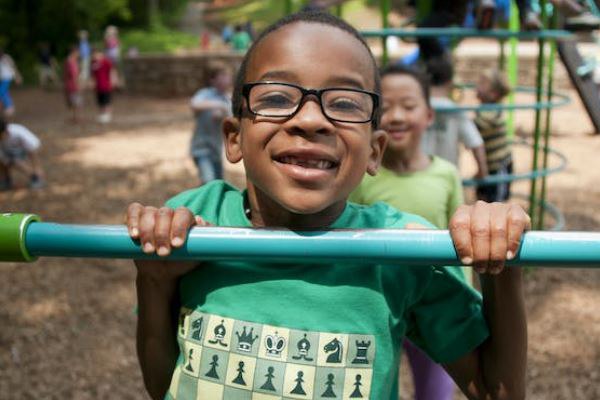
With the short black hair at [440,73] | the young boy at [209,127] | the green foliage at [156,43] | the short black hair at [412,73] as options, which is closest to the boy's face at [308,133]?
the short black hair at [412,73]

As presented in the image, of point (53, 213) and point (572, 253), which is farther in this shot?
point (53, 213)

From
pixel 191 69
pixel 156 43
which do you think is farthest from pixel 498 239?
pixel 156 43

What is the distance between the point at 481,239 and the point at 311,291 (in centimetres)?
30

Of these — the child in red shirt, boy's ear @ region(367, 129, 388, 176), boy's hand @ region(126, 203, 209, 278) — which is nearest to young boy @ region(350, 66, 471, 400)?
boy's ear @ region(367, 129, 388, 176)

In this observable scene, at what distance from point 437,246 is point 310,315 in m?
0.25

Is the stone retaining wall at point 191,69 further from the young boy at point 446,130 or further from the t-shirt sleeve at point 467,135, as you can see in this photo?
the t-shirt sleeve at point 467,135

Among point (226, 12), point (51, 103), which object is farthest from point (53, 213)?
point (226, 12)

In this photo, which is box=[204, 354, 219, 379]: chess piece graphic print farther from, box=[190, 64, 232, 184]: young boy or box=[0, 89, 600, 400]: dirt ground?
box=[190, 64, 232, 184]: young boy

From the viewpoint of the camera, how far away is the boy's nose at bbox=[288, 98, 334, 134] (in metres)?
1.07

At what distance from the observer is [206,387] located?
113cm

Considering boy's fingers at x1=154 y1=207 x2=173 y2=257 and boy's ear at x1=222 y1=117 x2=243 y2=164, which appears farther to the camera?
boy's ear at x1=222 y1=117 x2=243 y2=164

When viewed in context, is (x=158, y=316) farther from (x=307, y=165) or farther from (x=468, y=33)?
(x=468, y=33)

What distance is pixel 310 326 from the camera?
1113mm

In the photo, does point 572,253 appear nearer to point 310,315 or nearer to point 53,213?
point 310,315
